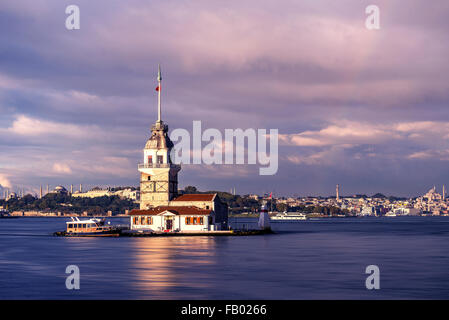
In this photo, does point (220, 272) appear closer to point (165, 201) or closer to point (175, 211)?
point (175, 211)

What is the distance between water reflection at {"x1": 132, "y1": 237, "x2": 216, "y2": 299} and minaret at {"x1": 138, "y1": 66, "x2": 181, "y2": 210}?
916 inches

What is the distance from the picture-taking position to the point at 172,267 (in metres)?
65.3

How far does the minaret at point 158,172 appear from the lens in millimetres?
122688

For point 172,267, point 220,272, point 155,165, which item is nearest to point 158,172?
point 155,165

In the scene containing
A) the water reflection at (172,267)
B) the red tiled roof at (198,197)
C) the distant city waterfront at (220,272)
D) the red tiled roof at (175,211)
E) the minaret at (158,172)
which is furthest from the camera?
the minaret at (158,172)

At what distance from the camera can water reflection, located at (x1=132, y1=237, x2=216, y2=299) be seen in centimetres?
5053

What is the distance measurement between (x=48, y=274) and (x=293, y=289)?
81.7 ft

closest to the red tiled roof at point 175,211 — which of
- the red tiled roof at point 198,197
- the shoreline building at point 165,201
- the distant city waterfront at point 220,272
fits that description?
the shoreline building at point 165,201

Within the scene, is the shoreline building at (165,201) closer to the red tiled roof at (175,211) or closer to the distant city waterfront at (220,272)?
the red tiled roof at (175,211)

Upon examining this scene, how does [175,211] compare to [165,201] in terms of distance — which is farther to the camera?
[165,201]

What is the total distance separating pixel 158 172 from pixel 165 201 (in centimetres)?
586
